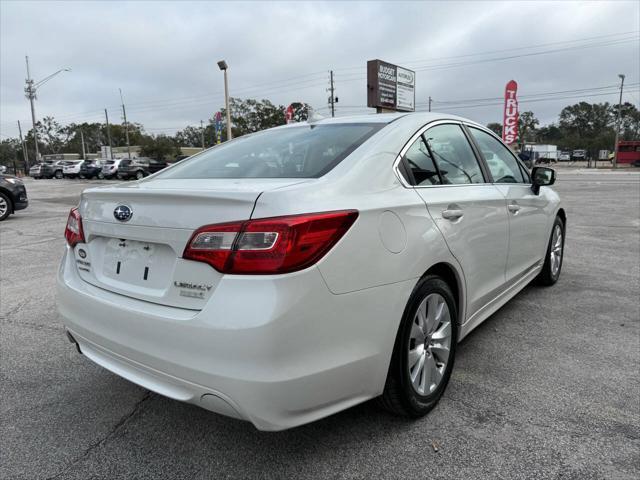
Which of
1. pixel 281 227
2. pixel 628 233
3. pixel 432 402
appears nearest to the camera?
pixel 281 227

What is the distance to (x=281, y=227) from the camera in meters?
1.77

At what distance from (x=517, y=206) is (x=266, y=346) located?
2516 mm

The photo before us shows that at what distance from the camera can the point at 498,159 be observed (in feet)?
12.1

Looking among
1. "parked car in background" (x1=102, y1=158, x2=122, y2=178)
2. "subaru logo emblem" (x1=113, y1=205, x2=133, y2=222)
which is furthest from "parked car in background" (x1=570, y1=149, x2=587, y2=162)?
"subaru logo emblem" (x1=113, y1=205, x2=133, y2=222)

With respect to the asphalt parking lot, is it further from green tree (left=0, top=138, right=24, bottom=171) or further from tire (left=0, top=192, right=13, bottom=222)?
green tree (left=0, top=138, right=24, bottom=171)

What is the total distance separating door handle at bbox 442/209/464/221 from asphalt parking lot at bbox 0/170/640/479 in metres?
1.02

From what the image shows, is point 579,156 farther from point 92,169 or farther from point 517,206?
point 517,206

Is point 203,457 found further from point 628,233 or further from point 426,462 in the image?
point 628,233

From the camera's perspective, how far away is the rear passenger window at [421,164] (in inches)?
98.0

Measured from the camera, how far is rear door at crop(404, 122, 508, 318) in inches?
99.4

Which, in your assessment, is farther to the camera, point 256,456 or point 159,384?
point 256,456

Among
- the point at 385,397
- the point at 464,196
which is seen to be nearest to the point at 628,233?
the point at 464,196

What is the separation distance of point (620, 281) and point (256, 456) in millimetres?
4508

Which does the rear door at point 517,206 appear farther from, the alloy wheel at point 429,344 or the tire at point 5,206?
the tire at point 5,206
